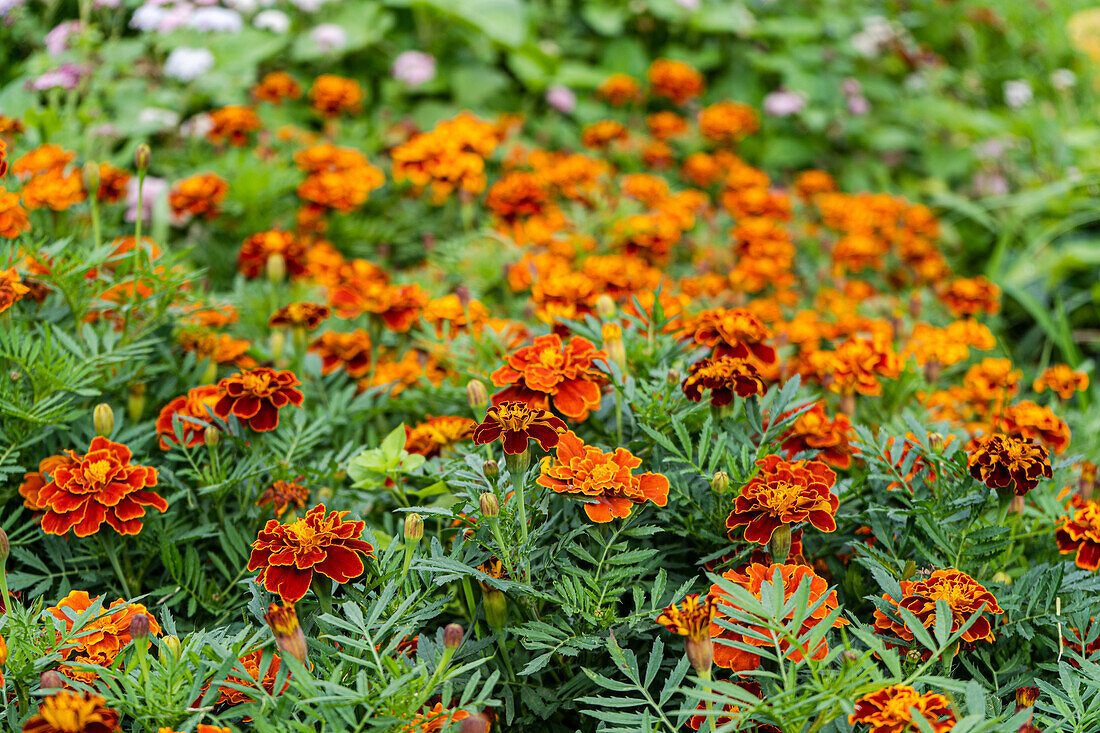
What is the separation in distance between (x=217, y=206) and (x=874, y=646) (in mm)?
1848

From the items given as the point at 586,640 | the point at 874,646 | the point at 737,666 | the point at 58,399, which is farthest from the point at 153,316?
the point at 874,646

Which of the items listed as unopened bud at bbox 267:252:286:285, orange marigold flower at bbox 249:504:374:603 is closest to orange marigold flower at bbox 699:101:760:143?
unopened bud at bbox 267:252:286:285

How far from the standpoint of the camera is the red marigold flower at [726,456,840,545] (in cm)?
97

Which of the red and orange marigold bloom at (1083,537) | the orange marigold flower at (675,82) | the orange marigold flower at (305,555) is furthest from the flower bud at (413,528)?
the orange marigold flower at (675,82)

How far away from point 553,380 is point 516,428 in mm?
148

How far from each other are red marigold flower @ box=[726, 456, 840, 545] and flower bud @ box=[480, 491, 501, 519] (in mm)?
273

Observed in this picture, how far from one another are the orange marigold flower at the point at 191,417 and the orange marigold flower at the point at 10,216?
1.27 feet

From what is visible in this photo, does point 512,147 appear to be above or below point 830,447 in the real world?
below

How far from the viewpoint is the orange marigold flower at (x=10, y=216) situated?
4.37ft

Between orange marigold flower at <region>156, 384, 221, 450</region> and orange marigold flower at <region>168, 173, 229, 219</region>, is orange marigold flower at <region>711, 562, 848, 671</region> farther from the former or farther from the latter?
orange marigold flower at <region>168, 173, 229, 219</region>

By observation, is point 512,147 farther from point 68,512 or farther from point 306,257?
point 68,512

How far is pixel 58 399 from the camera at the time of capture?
1305 mm

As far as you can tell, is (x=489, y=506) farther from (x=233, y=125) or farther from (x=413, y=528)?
(x=233, y=125)

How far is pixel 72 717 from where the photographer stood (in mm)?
714
